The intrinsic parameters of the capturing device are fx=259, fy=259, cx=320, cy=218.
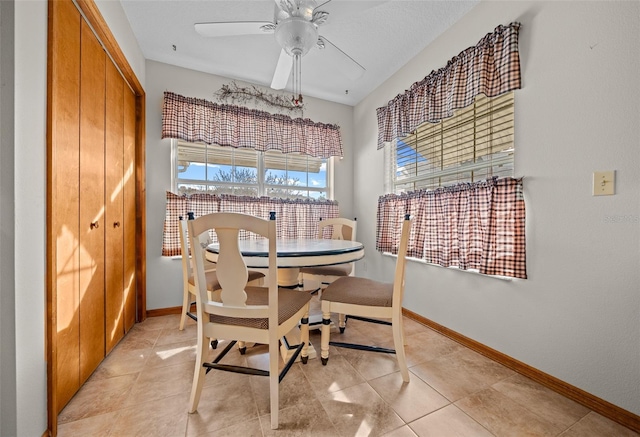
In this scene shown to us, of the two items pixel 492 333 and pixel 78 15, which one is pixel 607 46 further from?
pixel 78 15

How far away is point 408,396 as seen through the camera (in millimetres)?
1416

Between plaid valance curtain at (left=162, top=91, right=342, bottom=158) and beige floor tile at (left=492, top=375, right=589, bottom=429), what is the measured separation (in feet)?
9.08

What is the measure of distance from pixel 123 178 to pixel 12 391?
1.61 meters

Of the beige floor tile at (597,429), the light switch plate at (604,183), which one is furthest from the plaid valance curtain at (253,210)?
the beige floor tile at (597,429)

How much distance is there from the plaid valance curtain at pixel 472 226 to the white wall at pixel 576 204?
0.09 meters

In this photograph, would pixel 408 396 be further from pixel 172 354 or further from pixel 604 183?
pixel 172 354

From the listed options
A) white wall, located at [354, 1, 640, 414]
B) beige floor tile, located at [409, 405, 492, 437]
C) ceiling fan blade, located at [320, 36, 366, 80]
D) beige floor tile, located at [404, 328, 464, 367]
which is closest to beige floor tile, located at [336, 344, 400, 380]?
beige floor tile, located at [404, 328, 464, 367]

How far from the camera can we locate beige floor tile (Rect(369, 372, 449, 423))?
131 cm

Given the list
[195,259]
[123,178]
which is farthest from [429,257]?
[123,178]

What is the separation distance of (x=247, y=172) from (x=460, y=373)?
2724 mm

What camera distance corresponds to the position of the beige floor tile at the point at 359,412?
1188mm

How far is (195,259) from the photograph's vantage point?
1250 mm

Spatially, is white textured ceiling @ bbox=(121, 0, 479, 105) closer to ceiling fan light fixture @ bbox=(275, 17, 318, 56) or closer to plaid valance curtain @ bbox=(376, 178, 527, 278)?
ceiling fan light fixture @ bbox=(275, 17, 318, 56)

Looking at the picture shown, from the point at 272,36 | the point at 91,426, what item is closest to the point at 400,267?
the point at 91,426
